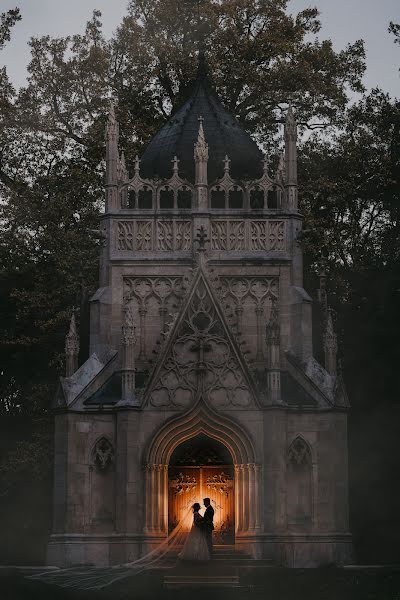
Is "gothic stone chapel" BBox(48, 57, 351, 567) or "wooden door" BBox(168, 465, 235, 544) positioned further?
"wooden door" BBox(168, 465, 235, 544)

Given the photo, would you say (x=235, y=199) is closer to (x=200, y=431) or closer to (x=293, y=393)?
(x=293, y=393)

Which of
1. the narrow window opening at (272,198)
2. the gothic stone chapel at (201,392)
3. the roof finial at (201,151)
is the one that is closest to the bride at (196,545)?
the gothic stone chapel at (201,392)

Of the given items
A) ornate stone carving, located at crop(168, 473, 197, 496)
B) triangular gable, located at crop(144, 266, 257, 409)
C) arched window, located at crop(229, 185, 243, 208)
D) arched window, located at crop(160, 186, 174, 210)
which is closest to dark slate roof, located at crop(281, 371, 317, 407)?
triangular gable, located at crop(144, 266, 257, 409)

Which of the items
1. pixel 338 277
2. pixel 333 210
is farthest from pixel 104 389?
pixel 333 210

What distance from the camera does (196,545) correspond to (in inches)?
1404

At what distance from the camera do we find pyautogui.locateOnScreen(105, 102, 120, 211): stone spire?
40.2 meters

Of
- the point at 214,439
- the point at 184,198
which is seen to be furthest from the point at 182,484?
the point at 184,198

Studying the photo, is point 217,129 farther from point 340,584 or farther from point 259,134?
point 340,584

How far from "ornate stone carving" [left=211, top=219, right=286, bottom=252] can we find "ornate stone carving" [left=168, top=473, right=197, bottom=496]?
603cm

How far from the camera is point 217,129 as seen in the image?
139 ft

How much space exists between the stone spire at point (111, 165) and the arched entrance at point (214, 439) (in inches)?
250

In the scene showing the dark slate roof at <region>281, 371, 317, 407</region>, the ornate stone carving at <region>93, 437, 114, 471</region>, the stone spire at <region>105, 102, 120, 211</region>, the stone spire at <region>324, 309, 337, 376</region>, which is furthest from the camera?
the stone spire at <region>105, 102, 120, 211</region>

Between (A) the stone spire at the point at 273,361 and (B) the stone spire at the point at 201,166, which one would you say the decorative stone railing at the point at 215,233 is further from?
(A) the stone spire at the point at 273,361

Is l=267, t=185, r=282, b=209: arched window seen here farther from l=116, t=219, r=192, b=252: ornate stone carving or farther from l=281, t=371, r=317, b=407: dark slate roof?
l=281, t=371, r=317, b=407: dark slate roof
